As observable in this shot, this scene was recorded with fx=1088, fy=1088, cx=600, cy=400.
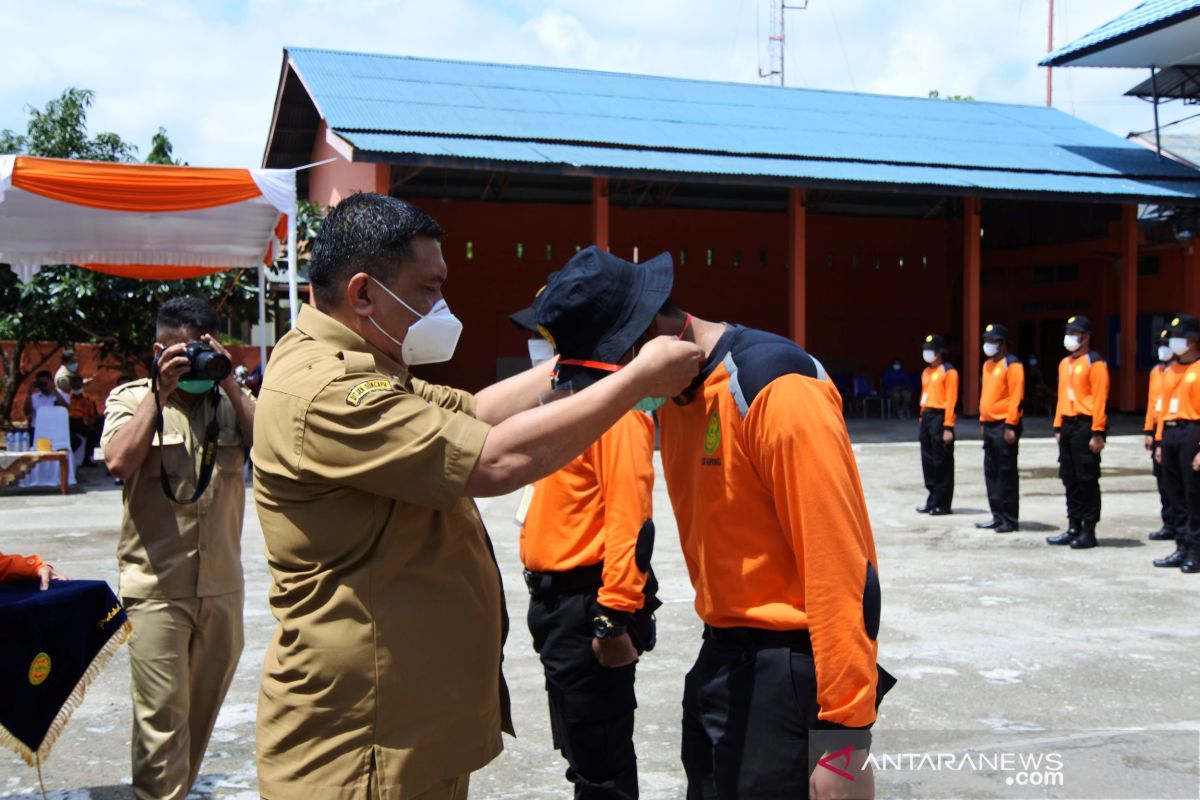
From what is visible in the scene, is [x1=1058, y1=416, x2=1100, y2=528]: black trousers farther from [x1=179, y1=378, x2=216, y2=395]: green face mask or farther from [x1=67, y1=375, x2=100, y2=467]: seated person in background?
[x1=67, y1=375, x2=100, y2=467]: seated person in background

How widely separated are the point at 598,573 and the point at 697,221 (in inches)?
918

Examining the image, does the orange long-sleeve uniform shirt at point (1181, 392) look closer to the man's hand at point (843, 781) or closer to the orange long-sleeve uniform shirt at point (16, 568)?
the man's hand at point (843, 781)

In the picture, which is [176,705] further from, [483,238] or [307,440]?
[483,238]

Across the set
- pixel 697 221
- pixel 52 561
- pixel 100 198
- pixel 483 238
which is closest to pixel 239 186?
pixel 100 198

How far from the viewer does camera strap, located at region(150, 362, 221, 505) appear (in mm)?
3883

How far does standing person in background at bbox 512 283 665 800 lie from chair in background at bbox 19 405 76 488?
11.6 m

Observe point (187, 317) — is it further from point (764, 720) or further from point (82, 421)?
point (82, 421)

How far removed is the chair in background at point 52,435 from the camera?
13516 mm

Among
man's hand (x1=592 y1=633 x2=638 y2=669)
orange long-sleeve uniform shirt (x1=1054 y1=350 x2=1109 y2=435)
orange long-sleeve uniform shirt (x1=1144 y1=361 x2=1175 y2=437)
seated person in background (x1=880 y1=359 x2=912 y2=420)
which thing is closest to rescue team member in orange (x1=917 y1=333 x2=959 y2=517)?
orange long-sleeve uniform shirt (x1=1054 y1=350 x2=1109 y2=435)

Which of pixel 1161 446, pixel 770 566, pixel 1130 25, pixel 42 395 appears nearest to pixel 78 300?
pixel 42 395

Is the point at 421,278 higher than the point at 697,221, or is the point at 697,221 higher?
the point at 697,221

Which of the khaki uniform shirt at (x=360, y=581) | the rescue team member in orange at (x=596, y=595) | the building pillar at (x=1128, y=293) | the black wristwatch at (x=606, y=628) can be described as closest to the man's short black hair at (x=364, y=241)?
the khaki uniform shirt at (x=360, y=581)

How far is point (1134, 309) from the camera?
21.9 meters

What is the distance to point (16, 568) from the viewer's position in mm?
3725
